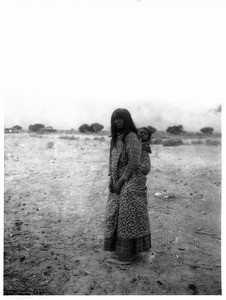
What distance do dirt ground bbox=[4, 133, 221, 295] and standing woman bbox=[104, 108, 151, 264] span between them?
0.27 m

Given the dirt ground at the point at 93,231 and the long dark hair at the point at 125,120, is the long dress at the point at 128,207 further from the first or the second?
the dirt ground at the point at 93,231

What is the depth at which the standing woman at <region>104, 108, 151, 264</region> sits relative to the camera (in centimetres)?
327

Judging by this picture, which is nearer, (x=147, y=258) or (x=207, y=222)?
(x=147, y=258)

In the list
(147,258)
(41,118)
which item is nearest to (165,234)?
(147,258)

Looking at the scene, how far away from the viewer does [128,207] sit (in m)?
3.33

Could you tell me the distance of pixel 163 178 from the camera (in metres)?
7.04

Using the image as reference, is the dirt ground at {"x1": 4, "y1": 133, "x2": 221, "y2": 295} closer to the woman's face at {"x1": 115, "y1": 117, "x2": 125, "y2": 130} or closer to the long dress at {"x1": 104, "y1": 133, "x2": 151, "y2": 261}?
the long dress at {"x1": 104, "y1": 133, "x2": 151, "y2": 261}

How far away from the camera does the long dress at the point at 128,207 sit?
3.29 m

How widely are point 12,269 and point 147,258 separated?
5.57 ft

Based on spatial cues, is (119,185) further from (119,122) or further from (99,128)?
(99,128)

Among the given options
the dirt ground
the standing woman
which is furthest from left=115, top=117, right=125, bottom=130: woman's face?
the dirt ground

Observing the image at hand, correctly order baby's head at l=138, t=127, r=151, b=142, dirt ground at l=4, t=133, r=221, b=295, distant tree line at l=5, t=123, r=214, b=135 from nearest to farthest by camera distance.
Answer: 1. dirt ground at l=4, t=133, r=221, b=295
2. baby's head at l=138, t=127, r=151, b=142
3. distant tree line at l=5, t=123, r=214, b=135

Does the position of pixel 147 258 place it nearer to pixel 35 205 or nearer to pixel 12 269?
pixel 12 269

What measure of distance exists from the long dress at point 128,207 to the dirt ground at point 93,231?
264 millimetres
